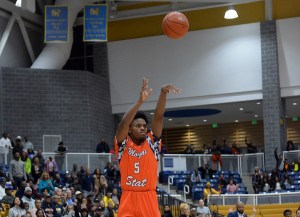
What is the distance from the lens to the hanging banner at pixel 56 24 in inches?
1346

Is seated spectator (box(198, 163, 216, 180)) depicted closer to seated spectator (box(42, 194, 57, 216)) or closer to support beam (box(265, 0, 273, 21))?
support beam (box(265, 0, 273, 21))

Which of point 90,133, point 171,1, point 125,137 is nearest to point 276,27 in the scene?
point 171,1

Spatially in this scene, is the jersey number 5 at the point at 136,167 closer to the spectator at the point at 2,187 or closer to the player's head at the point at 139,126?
the player's head at the point at 139,126

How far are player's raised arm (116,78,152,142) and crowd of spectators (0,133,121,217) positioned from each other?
9.88 m

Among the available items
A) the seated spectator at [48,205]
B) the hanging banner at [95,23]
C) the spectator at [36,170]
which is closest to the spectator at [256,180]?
the hanging banner at [95,23]

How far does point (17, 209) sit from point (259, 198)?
12121 mm

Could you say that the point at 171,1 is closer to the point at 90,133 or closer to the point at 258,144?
the point at 90,133

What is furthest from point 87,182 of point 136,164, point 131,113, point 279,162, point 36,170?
point 131,113

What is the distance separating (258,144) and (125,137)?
127 ft

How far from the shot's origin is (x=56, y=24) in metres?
34.6

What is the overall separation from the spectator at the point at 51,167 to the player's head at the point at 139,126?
20.2m

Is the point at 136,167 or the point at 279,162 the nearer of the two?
the point at 136,167

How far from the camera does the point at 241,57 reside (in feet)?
124

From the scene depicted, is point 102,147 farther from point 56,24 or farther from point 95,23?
point 56,24
